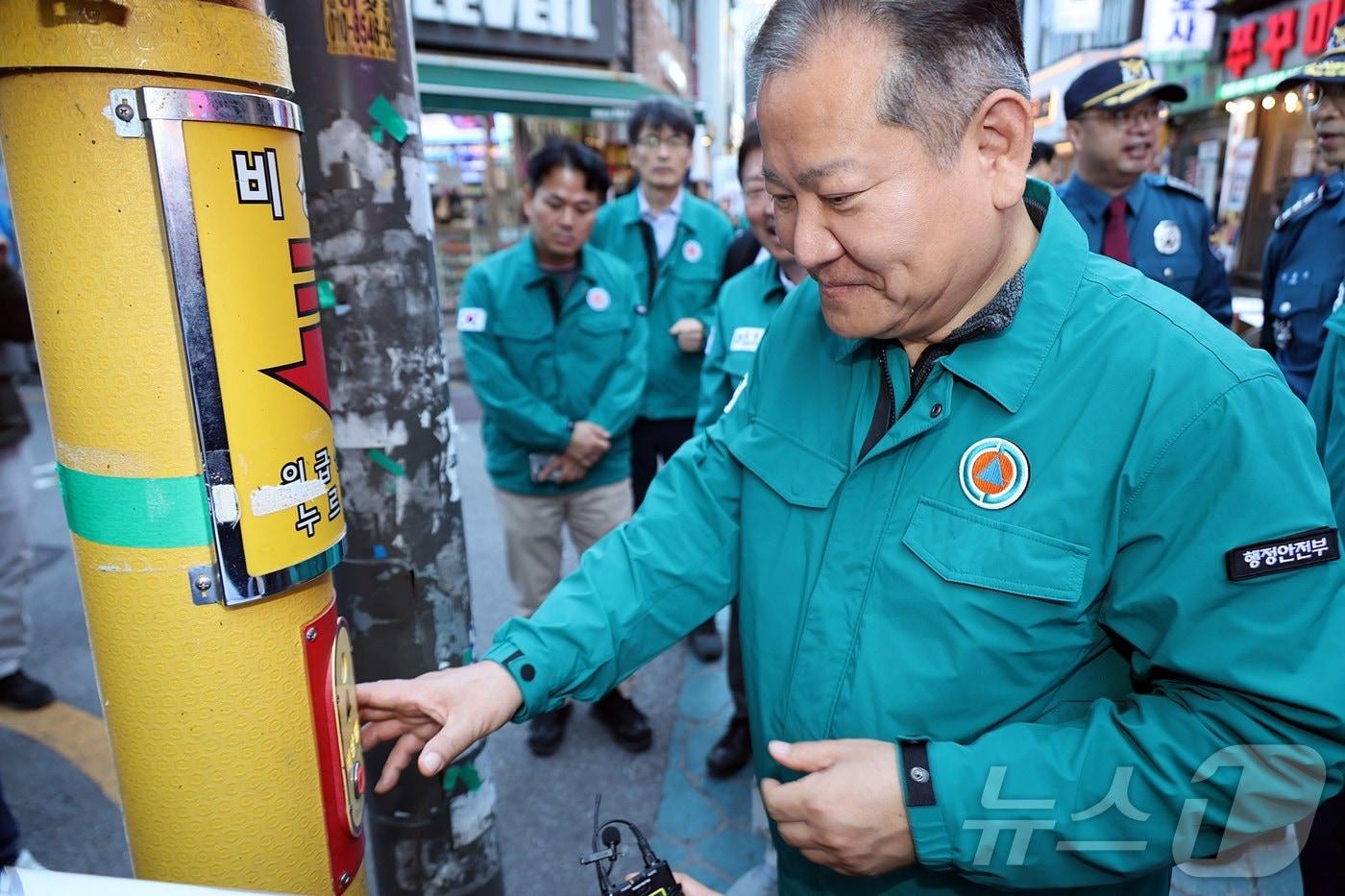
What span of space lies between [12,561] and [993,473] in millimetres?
4065

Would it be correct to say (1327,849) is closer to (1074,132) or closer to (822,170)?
(822,170)

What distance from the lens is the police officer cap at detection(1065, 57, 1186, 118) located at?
3.36 m

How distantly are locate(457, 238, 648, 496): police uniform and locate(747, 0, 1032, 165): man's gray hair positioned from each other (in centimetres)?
236

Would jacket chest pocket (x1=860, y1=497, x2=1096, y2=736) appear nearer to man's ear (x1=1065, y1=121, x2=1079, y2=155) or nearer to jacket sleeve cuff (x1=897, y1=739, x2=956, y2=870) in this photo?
jacket sleeve cuff (x1=897, y1=739, x2=956, y2=870)

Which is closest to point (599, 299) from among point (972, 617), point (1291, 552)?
point (972, 617)

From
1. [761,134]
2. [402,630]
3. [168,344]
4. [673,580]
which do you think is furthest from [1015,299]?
[402,630]

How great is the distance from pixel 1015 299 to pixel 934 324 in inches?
4.3

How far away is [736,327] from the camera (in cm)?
286

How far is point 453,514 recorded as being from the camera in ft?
5.84

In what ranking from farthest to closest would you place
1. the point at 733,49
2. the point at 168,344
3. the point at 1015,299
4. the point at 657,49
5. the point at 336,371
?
the point at 733,49 < the point at 657,49 < the point at 336,371 < the point at 1015,299 < the point at 168,344

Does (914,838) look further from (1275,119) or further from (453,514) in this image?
(1275,119)

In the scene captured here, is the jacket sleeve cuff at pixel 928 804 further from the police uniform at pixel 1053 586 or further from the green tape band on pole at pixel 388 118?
the green tape band on pole at pixel 388 118

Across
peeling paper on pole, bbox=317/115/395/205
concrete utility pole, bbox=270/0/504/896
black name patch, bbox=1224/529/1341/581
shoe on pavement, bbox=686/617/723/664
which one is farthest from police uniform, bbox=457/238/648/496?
black name patch, bbox=1224/529/1341/581

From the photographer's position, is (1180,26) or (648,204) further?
(1180,26)
